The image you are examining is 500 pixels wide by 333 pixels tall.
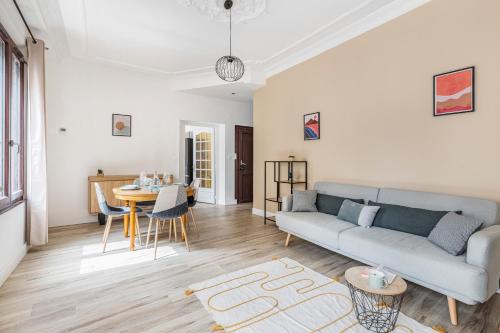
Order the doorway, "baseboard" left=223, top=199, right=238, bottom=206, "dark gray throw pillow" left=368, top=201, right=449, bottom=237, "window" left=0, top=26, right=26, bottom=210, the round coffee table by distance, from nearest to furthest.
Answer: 1. the round coffee table
2. "dark gray throw pillow" left=368, top=201, right=449, bottom=237
3. "window" left=0, top=26, right=26, bottom=210
4. "baseboard" left=223, top=199, right=238, bottom=206
5. the doorway

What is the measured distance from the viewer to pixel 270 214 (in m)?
5.22

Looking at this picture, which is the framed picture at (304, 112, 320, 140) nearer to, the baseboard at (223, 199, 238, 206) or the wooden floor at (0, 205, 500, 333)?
the wooden floor at (0, 205, 500, 333)

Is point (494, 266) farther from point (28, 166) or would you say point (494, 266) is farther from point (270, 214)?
point (28, 166)

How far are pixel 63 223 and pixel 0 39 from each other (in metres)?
3.09

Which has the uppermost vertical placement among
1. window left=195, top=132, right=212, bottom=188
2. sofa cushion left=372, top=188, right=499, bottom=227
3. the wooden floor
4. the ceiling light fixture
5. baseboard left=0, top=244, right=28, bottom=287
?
the ceiling light fixture

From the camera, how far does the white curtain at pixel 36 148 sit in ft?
11.1

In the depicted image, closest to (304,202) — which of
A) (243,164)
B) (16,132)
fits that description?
(243,164)

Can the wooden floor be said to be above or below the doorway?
below

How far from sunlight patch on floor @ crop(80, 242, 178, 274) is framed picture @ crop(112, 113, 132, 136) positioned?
240cm

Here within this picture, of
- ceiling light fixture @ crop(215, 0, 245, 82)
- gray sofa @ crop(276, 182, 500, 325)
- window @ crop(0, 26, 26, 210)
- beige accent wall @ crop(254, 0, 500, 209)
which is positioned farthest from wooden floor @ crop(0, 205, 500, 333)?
ceiling light fixture @ crop(215, 0, 245, 82)

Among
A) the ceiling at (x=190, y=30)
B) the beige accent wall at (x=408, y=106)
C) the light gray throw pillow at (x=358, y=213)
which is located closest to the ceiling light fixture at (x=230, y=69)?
the ceiling at (x=190, y=30)

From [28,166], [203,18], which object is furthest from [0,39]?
[203,18]

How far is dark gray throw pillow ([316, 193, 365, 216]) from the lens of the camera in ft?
11.2

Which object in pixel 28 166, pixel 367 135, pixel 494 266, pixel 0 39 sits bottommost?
pixel 494 266
